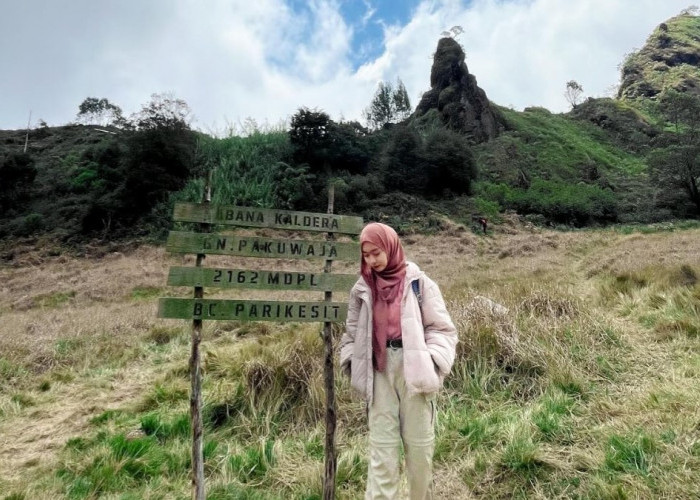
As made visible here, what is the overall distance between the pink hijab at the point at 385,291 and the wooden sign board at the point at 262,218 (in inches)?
26.1

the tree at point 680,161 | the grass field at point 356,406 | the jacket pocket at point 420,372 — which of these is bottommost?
the grass field at point 356,406

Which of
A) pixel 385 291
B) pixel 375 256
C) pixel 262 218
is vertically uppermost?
pixel 262 218

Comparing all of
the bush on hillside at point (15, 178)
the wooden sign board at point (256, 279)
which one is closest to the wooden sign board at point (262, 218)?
the wooden sign board at point (256, 279)

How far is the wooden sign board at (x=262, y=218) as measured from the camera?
10.0 feet

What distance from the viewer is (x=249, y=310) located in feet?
10.3

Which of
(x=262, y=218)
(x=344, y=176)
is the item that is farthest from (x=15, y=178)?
(x=262, y=218)

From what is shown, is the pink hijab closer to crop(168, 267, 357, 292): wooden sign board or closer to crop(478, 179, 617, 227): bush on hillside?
crop(168, 267, 357, 292): wooden sign board

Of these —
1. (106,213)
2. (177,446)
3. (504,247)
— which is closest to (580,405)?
(177,446)

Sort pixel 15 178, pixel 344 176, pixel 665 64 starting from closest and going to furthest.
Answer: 1. pixel 344 176
2. pixel 15 178
3. pixel 665 64

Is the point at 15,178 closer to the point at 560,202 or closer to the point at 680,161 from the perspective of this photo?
the point at 560,202

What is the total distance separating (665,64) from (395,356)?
90.7 meters

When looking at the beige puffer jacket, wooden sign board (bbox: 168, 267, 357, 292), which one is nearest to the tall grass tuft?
wooden sign board (bbox: 168, 267, 357, 292)

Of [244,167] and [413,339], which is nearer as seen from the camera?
[413,339]

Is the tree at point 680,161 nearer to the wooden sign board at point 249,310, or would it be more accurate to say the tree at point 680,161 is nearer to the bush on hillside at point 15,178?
the wooden sign board at point 249,310
